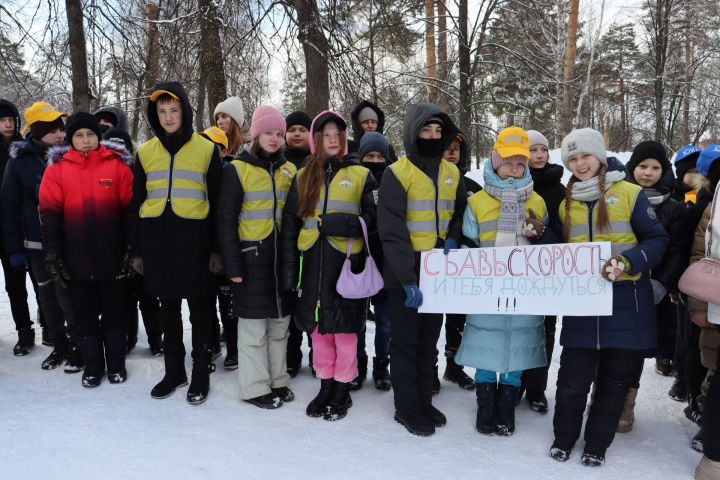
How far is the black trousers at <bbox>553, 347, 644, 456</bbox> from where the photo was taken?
9.70 ft

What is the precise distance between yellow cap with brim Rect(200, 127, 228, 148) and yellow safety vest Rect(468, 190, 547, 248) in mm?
2513

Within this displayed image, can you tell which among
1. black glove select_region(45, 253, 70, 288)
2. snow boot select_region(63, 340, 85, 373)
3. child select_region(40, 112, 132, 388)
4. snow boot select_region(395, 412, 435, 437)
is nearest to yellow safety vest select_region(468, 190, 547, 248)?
snow boot select_region(395, 412, 435, 437)

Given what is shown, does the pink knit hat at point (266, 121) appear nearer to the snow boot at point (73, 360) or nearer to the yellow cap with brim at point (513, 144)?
the yellow cap with brim at point (513, 144)

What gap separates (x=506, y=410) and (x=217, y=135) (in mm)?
3357

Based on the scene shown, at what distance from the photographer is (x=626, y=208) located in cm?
292

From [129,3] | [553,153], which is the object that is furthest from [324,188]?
[553,153]

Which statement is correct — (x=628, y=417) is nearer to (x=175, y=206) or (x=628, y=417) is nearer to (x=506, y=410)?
(x=506, y=410)

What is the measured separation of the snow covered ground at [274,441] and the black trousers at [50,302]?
50cm

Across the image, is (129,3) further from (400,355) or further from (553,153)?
(553,153)

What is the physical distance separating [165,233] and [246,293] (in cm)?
72

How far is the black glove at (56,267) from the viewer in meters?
3.75

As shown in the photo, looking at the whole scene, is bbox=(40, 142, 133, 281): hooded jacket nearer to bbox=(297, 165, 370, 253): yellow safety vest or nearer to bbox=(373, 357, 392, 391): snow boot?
bbox=(297, 165, 370, 253): yellow safety vest

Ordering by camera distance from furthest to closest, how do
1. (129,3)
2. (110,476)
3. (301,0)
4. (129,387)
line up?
(129,3), (301,0), (129,387), (110,476)

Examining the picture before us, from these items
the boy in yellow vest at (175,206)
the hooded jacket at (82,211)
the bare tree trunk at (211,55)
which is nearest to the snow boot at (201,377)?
the boy in yellow vest at (175,206)
